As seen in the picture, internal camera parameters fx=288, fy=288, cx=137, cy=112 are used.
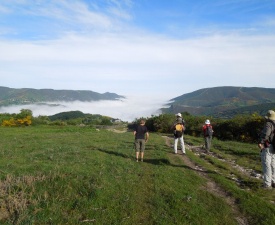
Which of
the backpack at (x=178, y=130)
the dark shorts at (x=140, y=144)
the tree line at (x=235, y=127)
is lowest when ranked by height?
the tree line at (x=235, y=127)

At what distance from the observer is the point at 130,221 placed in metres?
9.79

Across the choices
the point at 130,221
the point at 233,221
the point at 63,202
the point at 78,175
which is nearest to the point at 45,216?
the point at 63,202

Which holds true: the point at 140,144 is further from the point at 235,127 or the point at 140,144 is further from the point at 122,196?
the point at 235,127

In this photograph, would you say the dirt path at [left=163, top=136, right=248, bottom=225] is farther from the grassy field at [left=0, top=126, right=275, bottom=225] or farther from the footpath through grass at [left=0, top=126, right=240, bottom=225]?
the footpath through grass at [left=0, top=126, right=240, bottom=225]

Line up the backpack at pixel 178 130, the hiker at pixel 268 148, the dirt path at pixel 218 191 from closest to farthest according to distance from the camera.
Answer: the dirt path at pixel 218 191 < the hiker at pixel 268 148 < the backpack at pixel 178 130

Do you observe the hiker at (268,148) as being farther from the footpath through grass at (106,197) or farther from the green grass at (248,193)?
the footpath through grass at (106,197)

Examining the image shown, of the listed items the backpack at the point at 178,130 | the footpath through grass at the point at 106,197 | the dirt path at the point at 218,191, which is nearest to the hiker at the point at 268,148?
the dirt path at the point at 218,191

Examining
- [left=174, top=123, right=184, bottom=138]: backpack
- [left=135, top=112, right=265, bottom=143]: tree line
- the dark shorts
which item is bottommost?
[left=135, top=112, right=265, bottom=143]: tree line

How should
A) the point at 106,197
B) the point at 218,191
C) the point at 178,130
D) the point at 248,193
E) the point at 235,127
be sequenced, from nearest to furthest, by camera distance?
the point at 106,197 → the point at 248,193 → the point at 218,191 → the point at 178,130 → the point at 235,127

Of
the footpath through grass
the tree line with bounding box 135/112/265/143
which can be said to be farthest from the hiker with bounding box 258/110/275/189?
the tree line with bounding box 135/112/265/143

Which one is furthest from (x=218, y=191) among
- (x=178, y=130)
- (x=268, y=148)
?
(x=178, y=130)

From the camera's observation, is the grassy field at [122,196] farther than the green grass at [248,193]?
No

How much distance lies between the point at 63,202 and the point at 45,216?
1179 millimetres

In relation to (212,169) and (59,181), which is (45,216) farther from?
(212,169)
